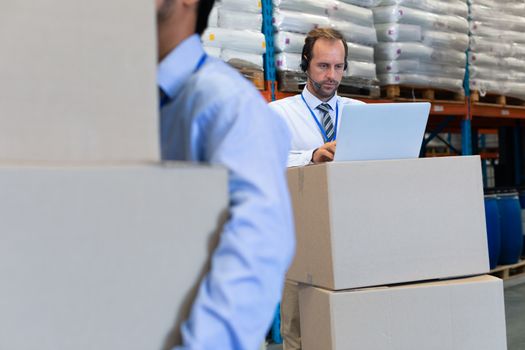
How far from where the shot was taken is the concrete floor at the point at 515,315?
4282 millimetres

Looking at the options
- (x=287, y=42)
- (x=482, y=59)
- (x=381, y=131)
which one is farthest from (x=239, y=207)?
(x=482, y=59)

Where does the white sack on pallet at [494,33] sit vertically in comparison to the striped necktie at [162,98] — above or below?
above

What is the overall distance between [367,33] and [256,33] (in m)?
0.99

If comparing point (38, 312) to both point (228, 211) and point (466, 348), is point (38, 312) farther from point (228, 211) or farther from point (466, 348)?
point (466, 348)

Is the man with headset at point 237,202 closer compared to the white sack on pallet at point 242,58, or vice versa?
the man with headset at point 237,202

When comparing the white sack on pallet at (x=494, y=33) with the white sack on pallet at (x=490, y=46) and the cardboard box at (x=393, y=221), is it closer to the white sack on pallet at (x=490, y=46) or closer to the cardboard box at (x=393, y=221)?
the white sack on pallet at (x=490, y=46)

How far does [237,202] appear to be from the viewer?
92 cm

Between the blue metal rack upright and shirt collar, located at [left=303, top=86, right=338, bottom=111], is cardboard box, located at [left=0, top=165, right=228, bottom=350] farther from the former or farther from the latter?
the blue metal rack upright

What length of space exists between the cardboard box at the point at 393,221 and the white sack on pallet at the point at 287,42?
220 cm

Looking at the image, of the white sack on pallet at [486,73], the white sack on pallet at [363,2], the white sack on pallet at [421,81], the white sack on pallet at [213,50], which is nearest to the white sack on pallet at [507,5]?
the white sack on pallet at [486,73]

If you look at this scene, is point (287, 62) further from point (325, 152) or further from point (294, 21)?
point (325, 152)

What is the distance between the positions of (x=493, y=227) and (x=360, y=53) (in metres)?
2.08

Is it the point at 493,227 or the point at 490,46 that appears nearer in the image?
the point at 493,227

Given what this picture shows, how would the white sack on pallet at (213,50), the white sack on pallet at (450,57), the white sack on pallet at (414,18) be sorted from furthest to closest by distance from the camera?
the white sack on pallet at (450,57) < the white sack on pallet at (414,18) < the white sack on pallet at (213,50)
